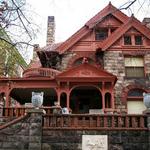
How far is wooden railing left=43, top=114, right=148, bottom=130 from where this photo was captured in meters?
15.0

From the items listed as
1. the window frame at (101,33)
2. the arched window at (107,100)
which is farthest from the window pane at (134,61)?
the arched window at (107,100)

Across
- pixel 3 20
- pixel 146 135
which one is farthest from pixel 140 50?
pixel 3 20

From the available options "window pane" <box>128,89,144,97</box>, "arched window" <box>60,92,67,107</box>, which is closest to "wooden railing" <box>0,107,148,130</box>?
"arched window" <box>60,92,67,107</box>

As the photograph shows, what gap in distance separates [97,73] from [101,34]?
219 inches

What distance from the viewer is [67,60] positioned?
24.7 meters

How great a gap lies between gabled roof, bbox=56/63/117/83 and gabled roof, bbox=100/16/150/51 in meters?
2.89

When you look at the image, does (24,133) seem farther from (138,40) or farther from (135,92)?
(138,40)

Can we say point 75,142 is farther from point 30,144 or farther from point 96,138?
point 30,144

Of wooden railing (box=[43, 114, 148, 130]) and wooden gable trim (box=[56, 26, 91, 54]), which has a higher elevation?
wooden gable trim (box=[56, 26, 91, 54])

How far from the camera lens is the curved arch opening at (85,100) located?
76.4 ft

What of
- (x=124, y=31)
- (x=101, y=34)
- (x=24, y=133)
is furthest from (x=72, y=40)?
(x=24, y=133)

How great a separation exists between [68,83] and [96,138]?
6915mm

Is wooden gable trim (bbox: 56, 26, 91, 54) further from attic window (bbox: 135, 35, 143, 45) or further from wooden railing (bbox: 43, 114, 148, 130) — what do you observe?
wooden railing (bbox: 43, 114, 148, 130)

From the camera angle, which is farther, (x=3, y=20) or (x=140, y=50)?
(x=140, y=50)
